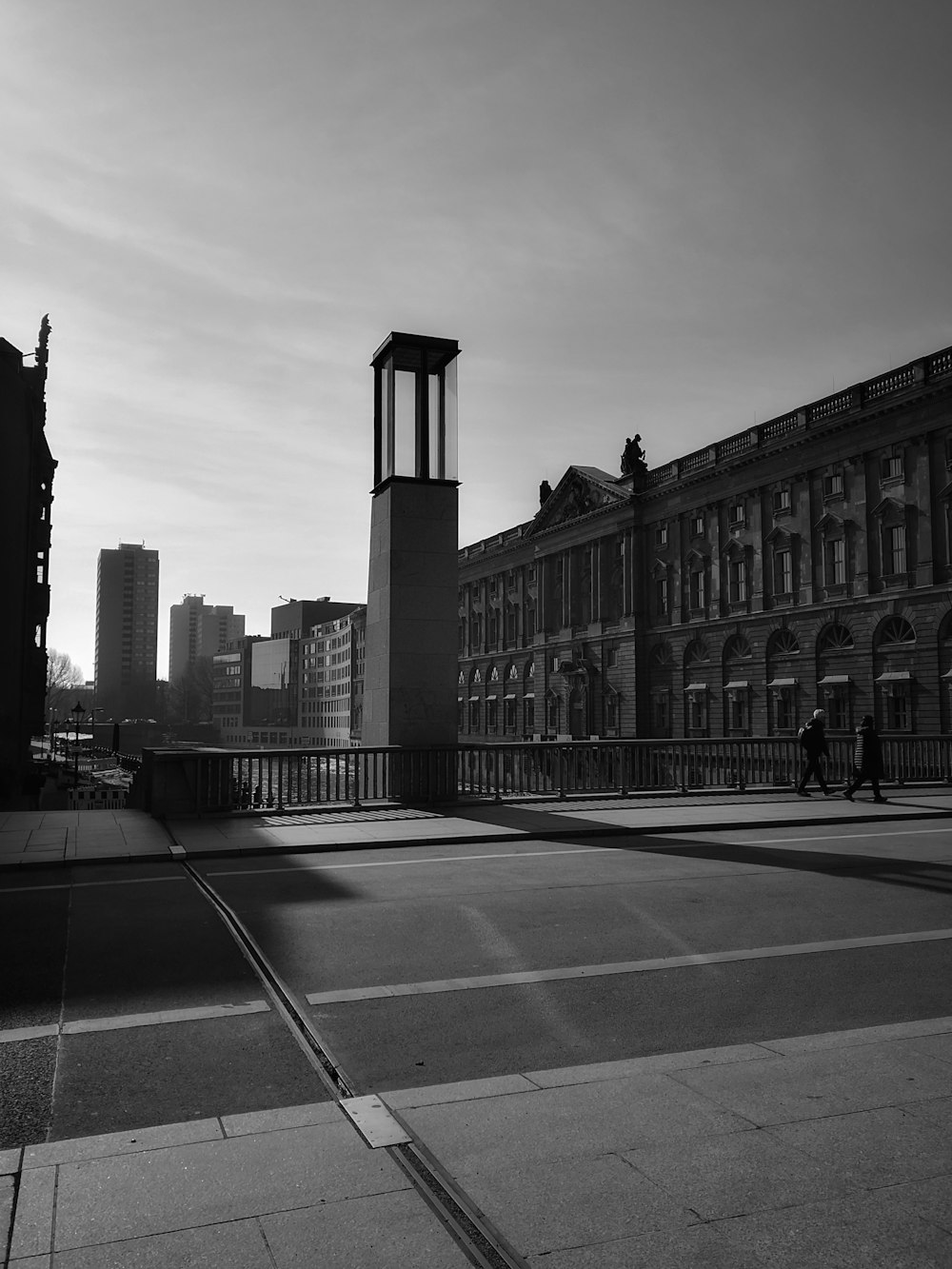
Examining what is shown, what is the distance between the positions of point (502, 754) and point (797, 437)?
4421 centimetres

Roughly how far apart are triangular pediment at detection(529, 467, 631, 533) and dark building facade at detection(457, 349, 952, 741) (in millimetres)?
199

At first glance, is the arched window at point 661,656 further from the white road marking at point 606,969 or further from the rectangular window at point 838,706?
the white road marking at point 606,969

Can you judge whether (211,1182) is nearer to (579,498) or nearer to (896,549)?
(896,549)

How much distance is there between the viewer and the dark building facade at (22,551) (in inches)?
1566

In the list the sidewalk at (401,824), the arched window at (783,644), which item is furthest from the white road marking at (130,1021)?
the arched window at (783,644)

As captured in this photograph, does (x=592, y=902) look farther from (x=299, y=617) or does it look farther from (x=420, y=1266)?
(x=299, y=617)

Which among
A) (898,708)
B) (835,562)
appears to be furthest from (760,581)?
(898,708)

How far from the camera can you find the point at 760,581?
2402 inches

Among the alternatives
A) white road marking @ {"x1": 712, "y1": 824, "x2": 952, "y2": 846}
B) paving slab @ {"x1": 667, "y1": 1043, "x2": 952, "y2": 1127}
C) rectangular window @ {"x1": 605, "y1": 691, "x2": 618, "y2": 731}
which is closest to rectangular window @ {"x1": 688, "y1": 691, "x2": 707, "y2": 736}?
rectangular window @ {"x1": 605, "y1": 691, "x2": 618, "y2": 731}

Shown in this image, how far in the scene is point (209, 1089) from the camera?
4797 millimetres

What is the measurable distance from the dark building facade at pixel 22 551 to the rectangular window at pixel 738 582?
41.5 meters

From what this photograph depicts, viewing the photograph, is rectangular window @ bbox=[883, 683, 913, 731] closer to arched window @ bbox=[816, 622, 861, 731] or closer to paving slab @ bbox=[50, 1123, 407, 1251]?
arched window @ bbox=[816, 622, 861, 731]

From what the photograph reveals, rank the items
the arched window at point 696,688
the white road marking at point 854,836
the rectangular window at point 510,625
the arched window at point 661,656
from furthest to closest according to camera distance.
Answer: the rectangular window at point 510,625, the arched window at point 661,656, the arched window at point 696,688, the white road marking at point 854,836

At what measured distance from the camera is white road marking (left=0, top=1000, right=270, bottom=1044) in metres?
5.62
